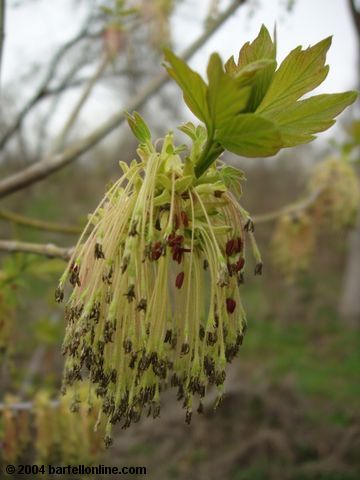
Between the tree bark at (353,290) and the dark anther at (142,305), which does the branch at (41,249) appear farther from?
the tree bark at (353,290)

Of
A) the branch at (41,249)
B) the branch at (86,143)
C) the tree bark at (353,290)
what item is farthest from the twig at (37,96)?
the tree bark at (353,290)

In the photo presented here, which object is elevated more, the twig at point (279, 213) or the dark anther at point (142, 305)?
the dark anther at point (142, 305)

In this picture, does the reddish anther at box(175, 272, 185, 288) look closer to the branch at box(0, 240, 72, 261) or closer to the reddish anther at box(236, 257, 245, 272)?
the reddish anther at box(236, 257, 245, 272)

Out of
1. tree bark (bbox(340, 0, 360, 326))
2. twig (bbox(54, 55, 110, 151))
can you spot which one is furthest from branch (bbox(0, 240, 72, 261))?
tree bark (bbox(340, 0, 360, 326))

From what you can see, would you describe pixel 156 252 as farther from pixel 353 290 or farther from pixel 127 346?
pixel 353 290

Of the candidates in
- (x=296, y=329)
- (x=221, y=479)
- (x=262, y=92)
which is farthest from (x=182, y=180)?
(x=296, y=329)
